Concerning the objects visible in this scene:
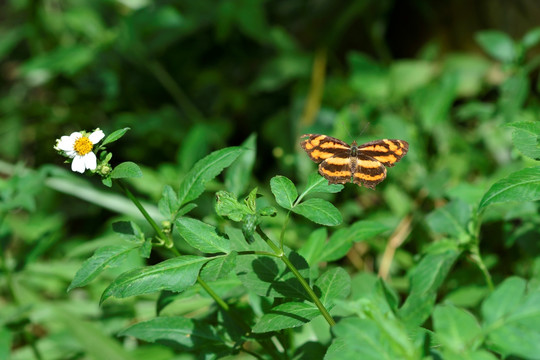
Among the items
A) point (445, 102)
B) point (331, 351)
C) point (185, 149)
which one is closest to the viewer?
point (331, 351)

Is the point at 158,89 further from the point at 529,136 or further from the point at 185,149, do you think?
the point at 529,136

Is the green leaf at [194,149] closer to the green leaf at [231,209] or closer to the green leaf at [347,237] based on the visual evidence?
the green leaf at [347,237]

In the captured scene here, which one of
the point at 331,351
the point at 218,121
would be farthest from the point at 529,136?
the point at 218,121

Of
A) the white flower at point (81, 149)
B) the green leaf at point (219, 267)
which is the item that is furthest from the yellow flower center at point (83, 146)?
the green leaf at point (219, 267)

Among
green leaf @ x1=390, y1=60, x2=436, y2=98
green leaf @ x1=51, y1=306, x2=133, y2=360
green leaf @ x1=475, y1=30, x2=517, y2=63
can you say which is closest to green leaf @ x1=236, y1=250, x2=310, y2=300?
green leaf @ x1=51, y1=306, x2=133, y2=360

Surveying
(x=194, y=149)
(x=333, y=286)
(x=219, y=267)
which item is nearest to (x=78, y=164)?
(x=219, y=267)
